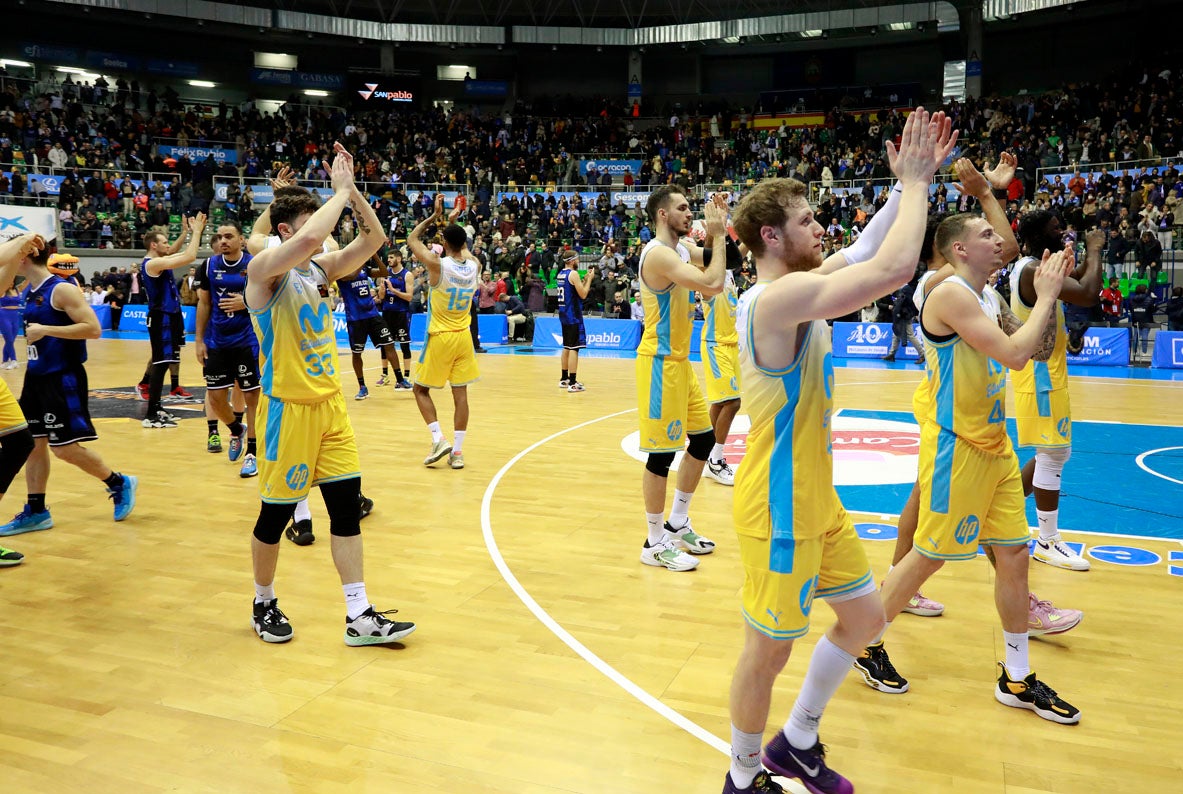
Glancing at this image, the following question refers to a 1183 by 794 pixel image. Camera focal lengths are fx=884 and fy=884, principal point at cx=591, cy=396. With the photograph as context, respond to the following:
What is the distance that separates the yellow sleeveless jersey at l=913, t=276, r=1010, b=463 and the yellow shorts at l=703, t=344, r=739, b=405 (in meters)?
3.45

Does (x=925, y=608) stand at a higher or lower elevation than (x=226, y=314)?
lower

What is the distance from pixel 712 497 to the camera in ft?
24.3

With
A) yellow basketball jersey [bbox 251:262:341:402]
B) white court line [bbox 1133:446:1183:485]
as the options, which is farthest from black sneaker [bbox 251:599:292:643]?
white court line [bbox 1133:446:1183:485]

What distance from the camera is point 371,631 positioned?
4434mm

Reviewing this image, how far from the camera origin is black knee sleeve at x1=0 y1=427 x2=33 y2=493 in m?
5.74

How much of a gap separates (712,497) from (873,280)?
5.14 m

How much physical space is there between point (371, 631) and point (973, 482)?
2.92 m

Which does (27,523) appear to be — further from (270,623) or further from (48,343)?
(270,623)

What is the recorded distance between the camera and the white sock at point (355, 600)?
14.6ft

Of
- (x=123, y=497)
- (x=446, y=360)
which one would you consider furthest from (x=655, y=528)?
(x=123, y=497)

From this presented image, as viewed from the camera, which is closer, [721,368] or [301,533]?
[301,533]

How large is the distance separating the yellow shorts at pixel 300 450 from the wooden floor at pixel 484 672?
829 millimetres

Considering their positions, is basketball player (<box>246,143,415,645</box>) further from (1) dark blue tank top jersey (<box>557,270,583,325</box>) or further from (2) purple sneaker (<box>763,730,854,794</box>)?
(1) dark blue tank top jersey (<box>557,270,583,325</box>)

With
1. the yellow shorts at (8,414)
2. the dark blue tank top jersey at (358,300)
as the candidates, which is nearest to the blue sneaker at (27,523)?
the yellow shorts at (8,414)
